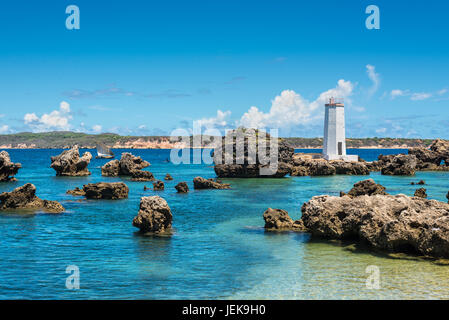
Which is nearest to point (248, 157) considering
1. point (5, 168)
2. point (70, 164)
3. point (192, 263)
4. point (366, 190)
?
point (70, 164)

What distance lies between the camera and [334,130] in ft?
247

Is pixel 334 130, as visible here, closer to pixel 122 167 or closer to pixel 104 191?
pixel 122 167

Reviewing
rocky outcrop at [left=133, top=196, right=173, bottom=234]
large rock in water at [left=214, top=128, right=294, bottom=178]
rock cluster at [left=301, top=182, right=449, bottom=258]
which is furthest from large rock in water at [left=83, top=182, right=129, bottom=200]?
large rock in water at [left=214, top=128, right=294, bottom=178]

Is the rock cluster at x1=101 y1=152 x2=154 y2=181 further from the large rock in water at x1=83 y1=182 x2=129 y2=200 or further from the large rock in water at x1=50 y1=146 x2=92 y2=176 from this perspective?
Answer: the large rock in water at x1=83 y1=182 x2=129 y2=200

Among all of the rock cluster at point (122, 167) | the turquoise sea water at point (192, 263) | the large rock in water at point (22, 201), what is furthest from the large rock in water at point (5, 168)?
the turquoise sea water at point (192, 263)

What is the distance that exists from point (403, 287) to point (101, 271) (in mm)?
10212

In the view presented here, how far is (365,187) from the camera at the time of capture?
1358 inches

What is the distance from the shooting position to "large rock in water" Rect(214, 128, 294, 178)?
200ft

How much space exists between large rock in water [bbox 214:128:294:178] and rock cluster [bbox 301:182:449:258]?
1482 inches

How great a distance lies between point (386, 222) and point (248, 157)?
139 feet

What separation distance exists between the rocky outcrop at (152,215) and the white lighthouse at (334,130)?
182ft

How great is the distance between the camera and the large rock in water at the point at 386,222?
57.7 feet
